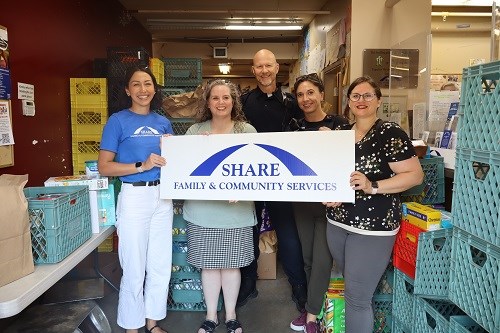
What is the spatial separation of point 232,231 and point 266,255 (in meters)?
1.20

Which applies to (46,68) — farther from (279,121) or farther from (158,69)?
(279,121)

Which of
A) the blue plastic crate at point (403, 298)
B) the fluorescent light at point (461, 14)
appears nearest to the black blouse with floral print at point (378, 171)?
the blue plastic crate at point (403, 298)

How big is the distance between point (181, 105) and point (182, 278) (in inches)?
54.7

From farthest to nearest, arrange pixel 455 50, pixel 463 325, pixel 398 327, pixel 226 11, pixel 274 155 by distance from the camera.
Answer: pixel 455 50
pixel 226 11
pixel 398 327
pixel 274 155
pixel 463 325

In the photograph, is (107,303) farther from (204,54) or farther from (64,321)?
(204,54)

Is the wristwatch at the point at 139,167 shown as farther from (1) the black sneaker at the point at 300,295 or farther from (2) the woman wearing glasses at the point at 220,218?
(1) the black sneaker at the point at 300,295

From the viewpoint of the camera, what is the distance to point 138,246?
2.04 m

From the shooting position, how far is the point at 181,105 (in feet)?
10.2

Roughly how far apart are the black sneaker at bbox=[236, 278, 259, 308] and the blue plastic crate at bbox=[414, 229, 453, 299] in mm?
1321

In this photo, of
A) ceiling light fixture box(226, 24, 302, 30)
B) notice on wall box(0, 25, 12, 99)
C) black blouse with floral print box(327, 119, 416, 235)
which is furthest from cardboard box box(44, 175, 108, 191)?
ceiling light fixture box(226, 24, 302, 30)

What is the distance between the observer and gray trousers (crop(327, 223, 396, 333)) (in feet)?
5.61

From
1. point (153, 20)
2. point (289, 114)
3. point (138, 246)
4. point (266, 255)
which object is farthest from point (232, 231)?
point (153, 20)

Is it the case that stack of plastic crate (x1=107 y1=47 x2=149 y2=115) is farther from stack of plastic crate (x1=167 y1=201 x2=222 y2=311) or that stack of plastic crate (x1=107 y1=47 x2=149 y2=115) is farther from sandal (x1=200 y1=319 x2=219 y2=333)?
sandal (x1=200 y1=319 x2=219 y2=333)

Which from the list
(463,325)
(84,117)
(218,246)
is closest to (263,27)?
(84,117)
